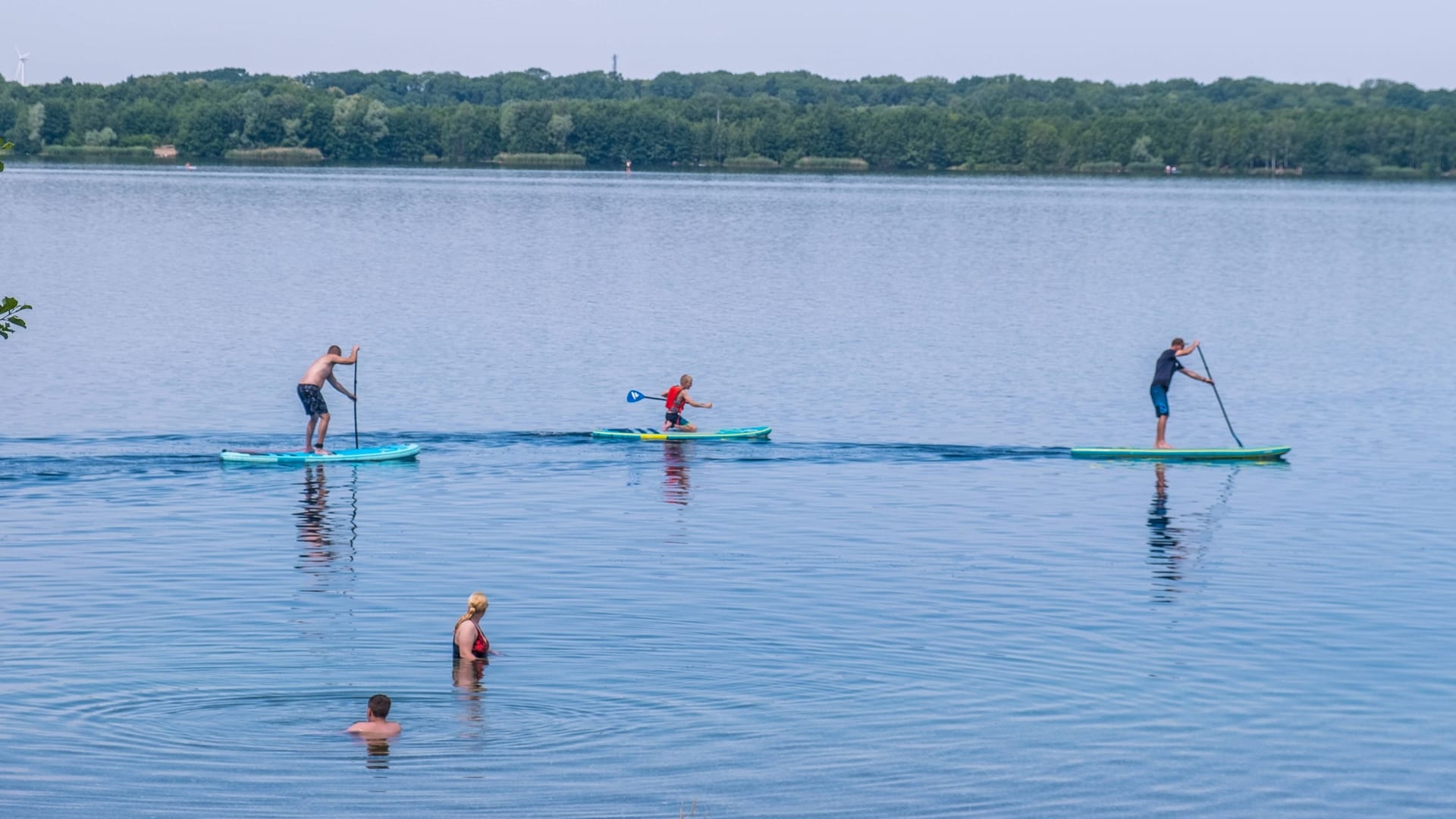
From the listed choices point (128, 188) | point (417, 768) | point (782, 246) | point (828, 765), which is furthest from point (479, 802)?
point (128, 188)

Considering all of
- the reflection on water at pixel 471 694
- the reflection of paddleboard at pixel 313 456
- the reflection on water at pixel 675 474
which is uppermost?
the reflection of paddleboard at pixel 313 456

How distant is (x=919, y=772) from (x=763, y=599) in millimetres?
7703

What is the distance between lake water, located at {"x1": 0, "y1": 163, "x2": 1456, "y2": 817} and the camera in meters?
20.8

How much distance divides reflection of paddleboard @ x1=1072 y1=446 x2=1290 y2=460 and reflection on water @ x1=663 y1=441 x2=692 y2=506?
861 cm

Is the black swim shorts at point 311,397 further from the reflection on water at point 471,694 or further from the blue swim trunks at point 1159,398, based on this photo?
the blue swim trunks at point 1159,398

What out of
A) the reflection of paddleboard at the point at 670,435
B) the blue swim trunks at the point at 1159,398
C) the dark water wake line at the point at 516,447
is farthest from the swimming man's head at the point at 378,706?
the blue swim trunks at the point at 1159,398

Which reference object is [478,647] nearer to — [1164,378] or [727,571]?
[727,571]

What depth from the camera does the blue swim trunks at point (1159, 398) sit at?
42.0m

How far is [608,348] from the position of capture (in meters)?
63.5

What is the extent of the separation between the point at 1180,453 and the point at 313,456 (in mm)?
18331

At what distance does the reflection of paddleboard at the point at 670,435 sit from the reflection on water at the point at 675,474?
9.0 inches

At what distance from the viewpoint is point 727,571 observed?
30.2 meters

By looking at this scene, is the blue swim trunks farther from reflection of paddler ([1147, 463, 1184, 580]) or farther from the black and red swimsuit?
the black and red swimsuit

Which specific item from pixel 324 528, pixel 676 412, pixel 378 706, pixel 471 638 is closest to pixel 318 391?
pixel 324 528
